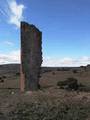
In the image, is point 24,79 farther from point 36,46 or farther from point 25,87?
point 36,46

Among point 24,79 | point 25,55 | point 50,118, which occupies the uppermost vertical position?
point 25,55

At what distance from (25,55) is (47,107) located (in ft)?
27.5

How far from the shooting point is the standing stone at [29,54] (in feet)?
74.9

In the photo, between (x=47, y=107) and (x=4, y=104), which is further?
(x=4, y=104)

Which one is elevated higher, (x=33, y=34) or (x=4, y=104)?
(x=33, y=34)

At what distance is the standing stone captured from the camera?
22.8 m

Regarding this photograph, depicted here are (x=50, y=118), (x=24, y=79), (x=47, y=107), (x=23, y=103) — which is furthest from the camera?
(x=24, y=79)

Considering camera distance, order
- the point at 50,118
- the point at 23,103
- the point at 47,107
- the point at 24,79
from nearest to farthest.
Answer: the point at 50,118
the point at 47,107
the point at 23,103
the point at 24,79

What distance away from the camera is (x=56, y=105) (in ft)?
50.9

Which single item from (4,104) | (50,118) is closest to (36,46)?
(4,104)

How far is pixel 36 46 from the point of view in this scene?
75.7 ft

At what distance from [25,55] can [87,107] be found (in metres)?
8.71

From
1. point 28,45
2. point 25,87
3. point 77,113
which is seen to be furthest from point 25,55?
point 77,113

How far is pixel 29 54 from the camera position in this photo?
23.0 m
